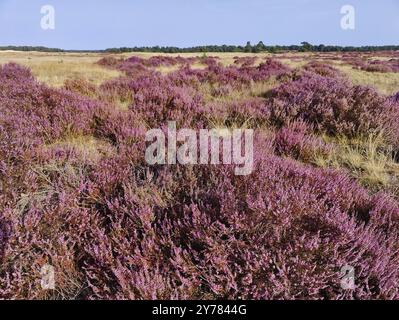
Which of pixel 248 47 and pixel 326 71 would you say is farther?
pixel 248 47

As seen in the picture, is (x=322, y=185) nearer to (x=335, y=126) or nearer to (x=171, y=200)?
(x=171, y=200)

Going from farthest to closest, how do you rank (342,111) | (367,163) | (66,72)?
(66,72), (342,111), (367,163)

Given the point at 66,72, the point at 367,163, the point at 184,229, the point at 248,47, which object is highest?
the point at 248,47

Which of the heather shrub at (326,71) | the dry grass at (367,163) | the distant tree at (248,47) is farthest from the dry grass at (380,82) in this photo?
the distant tree at (248,47)

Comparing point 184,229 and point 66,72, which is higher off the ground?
point 66,72

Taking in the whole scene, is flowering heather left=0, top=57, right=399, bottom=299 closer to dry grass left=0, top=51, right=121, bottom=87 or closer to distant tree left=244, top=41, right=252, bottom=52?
dry grass left=0, top=51, right=121, bottom=87

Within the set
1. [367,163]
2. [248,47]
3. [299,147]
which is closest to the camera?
[367,163]

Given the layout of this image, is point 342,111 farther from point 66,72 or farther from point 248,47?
point 248,47

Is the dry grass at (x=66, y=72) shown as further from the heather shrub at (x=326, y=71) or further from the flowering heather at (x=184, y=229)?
the heather shrub at (x=326, y=71)

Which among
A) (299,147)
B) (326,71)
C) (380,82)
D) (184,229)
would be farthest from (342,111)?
(380,82)

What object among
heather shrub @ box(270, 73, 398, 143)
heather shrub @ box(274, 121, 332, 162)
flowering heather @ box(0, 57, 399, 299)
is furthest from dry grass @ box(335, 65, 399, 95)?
flowering heather @ box(0, 57, 399, 299)

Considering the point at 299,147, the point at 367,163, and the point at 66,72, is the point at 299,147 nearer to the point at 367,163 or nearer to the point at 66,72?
the point at 367,163

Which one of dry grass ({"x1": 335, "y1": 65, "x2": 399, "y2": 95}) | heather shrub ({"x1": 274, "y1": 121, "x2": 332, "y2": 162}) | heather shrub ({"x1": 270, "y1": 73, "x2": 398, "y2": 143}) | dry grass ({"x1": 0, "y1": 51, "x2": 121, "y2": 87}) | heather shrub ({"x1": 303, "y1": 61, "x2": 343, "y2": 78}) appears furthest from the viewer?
heather shrub ({"x1": 303, "y1": 61, "x2": 343, "y2": 78})

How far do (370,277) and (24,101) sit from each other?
5046mm
